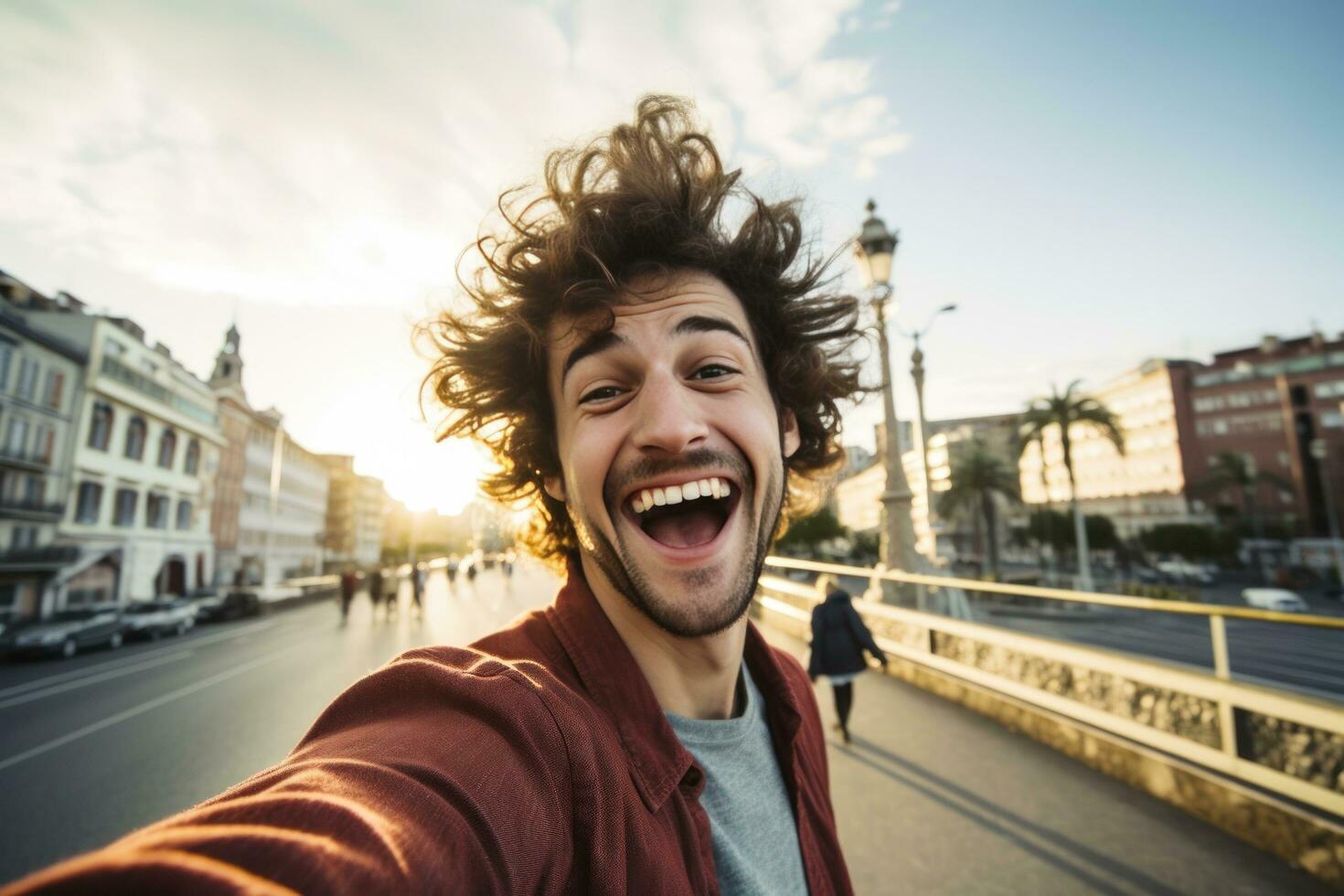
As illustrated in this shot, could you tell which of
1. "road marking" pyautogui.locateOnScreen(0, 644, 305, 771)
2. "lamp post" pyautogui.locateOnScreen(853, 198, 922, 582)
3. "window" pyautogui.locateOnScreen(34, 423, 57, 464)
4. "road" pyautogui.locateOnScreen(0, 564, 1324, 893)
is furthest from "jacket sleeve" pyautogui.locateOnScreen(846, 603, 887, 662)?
"window" pyautogui.locateOnScreen(34, 423, 57, 464)

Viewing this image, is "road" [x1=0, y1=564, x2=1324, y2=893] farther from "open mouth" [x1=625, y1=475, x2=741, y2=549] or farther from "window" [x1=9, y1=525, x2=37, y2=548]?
"window" [x1=9, y1=525, x2=37, y2=548]

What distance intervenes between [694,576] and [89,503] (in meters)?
45.3

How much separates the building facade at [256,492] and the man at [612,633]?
170ft

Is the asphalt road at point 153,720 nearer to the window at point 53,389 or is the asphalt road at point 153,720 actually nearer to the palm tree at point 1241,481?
the window at point 53,389

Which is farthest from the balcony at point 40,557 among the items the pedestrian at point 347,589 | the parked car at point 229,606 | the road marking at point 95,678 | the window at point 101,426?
the pedestrian at point 347,589

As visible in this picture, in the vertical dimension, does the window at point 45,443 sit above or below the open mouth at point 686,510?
above

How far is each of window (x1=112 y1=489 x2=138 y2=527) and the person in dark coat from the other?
44.8 meters

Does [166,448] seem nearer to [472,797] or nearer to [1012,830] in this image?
[1012,830]

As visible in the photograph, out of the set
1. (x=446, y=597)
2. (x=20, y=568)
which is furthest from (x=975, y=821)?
(x=20, y=568)

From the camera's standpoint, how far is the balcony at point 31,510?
92.3 feet

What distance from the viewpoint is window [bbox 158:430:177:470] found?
39.7 meters

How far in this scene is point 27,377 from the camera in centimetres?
2925

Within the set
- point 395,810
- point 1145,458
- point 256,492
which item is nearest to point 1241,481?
point 1145,458

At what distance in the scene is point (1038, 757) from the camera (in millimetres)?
5273
